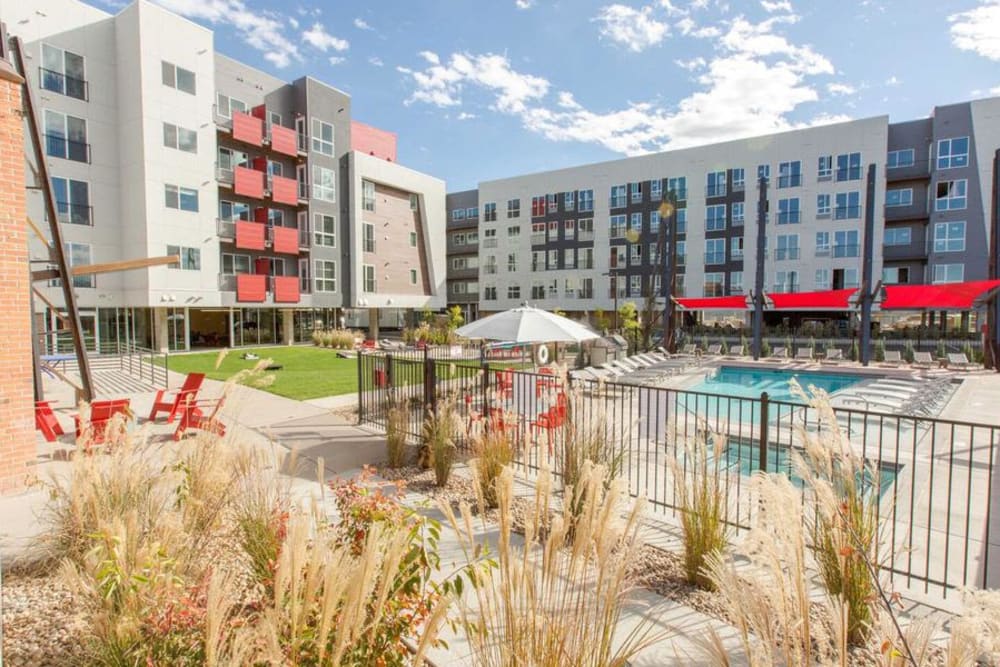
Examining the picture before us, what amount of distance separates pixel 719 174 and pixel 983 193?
17.3 metres

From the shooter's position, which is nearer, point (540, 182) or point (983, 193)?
point (983, 193)

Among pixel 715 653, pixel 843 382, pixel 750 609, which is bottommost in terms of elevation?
pixel 843 382

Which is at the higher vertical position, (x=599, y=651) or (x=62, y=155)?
(x=62, y=155)

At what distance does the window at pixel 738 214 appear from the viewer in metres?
41.8

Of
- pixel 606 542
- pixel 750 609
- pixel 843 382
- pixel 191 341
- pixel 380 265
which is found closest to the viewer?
pixel 750 609

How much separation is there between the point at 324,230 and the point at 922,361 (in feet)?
115

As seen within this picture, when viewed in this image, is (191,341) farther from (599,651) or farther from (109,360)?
(599,651)

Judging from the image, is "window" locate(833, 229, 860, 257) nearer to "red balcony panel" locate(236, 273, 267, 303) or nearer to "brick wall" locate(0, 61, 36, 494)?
"red balcony panel" locate(236, 273, 267, 303)

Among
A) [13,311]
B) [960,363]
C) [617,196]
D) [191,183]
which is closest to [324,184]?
[191,183]

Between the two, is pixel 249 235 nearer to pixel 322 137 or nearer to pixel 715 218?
pixel 322 137

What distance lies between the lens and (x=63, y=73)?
24.7 meters

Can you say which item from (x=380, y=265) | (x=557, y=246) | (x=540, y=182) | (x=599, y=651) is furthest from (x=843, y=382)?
(x=540, y=182)

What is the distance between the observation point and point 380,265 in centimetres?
4028

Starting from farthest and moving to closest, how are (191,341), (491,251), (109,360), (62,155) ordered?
1. (491,251)
2. (191,341)
3. (62,155)
4. (109,360)
